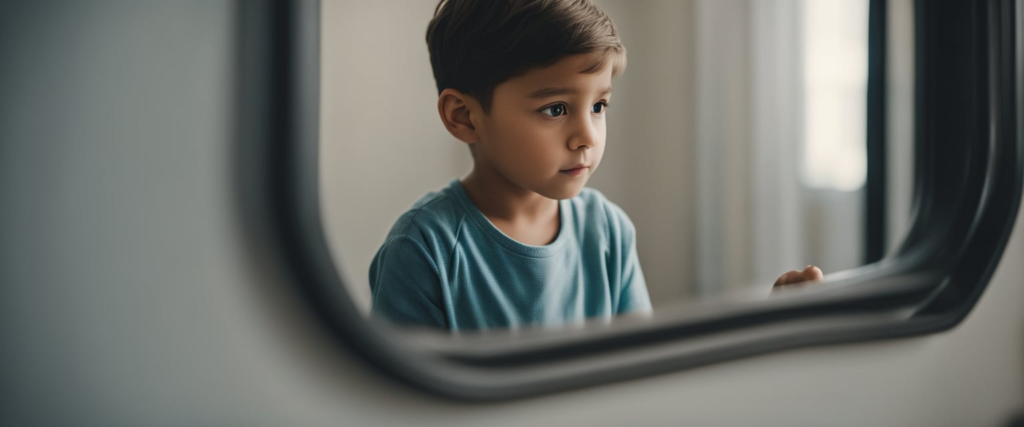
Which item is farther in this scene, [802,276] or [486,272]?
[486,272]

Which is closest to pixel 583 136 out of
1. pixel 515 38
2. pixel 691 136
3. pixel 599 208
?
Answer: pixel 515 38

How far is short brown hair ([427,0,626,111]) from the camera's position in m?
0.80

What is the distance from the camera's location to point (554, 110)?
0.80 m

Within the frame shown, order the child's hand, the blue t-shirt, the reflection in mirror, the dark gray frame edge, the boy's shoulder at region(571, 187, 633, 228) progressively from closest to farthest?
the dark gray frame edge
the child's hand
the blue t-shirt
the boy's shoulder at region(571, 187, 633, 228)
the reflection in mirror

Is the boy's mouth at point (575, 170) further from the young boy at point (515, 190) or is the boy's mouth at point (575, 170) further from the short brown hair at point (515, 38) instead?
the short brown hair at point (515, 38)

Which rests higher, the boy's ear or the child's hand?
the boy's ear

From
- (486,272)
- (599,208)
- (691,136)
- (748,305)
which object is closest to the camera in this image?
(748,305)

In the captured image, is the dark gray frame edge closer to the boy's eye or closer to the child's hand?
the child's hand

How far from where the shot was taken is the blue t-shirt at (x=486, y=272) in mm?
847

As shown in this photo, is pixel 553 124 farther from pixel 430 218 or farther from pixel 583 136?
pixel 430 218

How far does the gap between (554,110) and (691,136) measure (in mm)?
2102

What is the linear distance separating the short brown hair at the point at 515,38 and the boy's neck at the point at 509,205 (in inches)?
4.9

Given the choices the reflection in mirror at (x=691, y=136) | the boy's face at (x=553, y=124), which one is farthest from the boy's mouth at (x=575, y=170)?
the reflection in mirror at (x=691, y=136)

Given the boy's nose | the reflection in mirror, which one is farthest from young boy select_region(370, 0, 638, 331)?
the reflection in mirror
